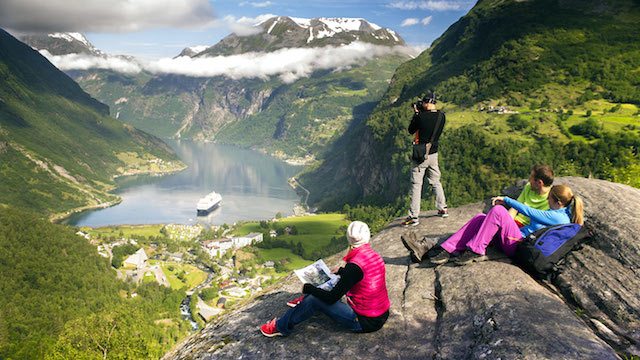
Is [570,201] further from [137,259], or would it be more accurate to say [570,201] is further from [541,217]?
[137,259]

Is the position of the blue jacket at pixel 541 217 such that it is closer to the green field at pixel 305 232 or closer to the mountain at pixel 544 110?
the mountain at pixel 544 110

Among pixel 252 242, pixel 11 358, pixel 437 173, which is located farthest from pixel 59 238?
pixel 437 173

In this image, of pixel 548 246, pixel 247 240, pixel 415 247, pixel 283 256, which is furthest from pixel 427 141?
pixel 247 240

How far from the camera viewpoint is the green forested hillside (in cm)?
7006

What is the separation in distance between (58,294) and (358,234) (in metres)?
139

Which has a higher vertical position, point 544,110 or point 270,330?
point 270,330

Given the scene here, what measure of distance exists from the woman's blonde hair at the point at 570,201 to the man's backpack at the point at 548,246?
31cm

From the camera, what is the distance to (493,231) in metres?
12.0

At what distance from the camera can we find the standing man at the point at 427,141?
1592 cm

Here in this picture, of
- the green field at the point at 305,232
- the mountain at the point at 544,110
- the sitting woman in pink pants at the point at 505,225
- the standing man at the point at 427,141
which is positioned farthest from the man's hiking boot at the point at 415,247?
the green field at the point at 305,232

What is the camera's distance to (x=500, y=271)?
11.6 meters

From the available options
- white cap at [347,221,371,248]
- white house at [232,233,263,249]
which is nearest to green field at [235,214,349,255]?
white house at [232,233,263,249]

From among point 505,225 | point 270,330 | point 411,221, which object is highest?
point 505,225

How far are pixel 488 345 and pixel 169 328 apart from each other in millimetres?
101589
